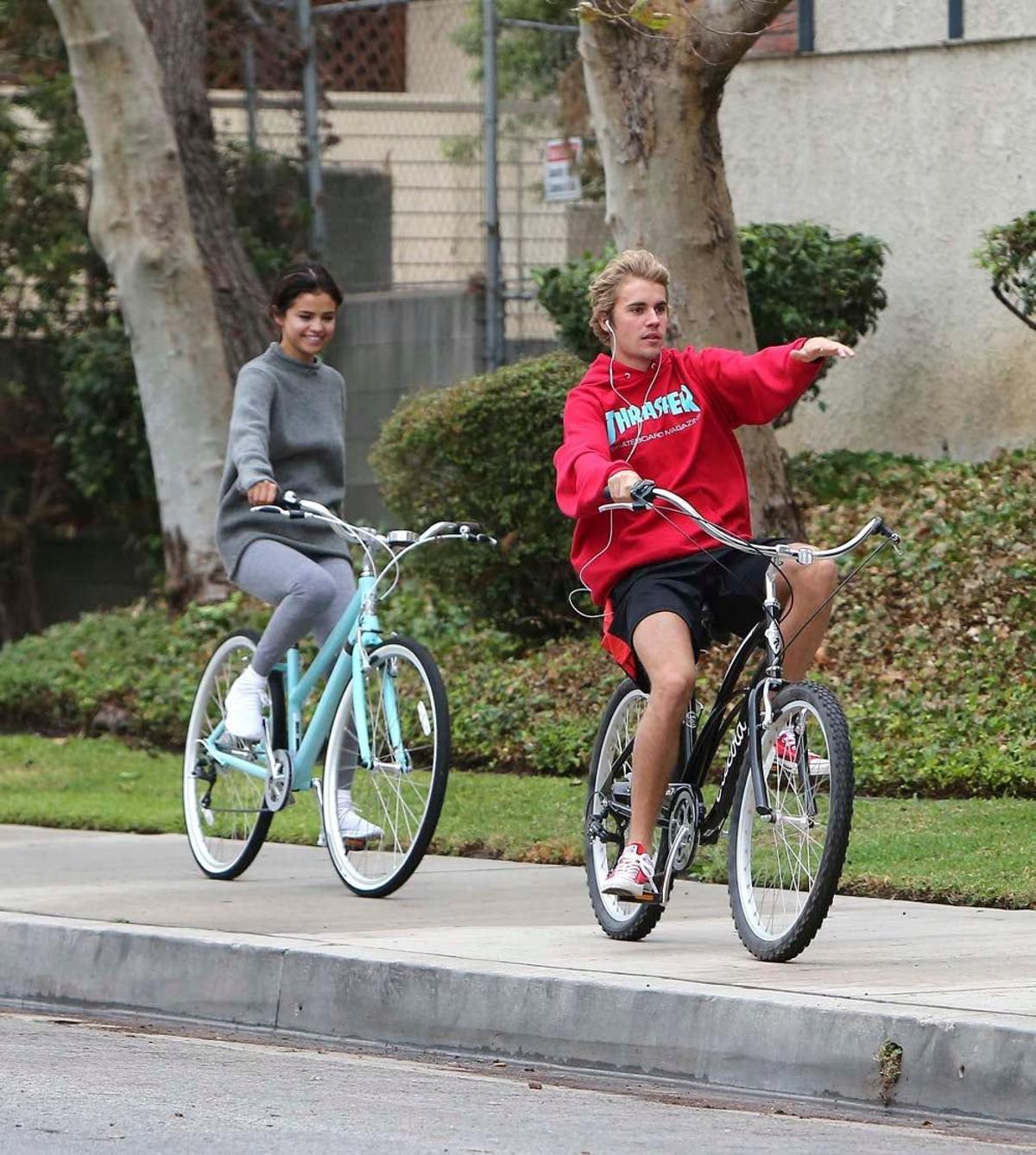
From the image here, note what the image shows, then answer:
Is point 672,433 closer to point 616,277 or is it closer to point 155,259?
point 616,277

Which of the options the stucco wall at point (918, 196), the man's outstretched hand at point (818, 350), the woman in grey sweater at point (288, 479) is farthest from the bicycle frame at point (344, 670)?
the stucco wall at point (918, 196)

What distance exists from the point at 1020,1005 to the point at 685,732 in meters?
1.54

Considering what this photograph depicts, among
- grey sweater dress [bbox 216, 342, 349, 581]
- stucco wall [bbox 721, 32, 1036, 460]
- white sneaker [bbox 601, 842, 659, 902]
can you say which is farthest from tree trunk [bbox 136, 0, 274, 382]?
white sneaker [bbox 601, 842, 659, 902]

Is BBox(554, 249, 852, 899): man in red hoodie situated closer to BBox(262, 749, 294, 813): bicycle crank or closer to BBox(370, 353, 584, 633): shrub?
BBox(262, 749, 294, 813): bicycle crank

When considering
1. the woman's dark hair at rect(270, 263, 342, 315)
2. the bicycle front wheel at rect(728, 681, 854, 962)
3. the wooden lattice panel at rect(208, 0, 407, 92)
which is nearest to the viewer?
the bicycle front wheel at rect(728, 681, 854, 962)

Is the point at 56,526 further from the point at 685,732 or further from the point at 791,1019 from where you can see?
the point at 791,1019

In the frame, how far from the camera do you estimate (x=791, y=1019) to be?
5.51m

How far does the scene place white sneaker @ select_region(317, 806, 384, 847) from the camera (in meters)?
7.83

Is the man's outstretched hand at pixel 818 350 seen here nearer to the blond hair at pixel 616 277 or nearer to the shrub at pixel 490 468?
the blond hair at pixel 616 277

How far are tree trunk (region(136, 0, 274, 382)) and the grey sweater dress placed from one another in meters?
7.61

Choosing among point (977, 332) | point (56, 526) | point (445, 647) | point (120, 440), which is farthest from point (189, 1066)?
point (56, 526)

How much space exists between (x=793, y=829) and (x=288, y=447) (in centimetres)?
276

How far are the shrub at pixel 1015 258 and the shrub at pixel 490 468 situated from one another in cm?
240

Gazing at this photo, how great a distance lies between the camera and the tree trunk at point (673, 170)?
11.2 m
